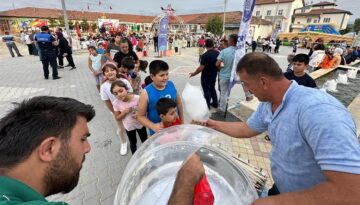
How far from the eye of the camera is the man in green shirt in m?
0.82

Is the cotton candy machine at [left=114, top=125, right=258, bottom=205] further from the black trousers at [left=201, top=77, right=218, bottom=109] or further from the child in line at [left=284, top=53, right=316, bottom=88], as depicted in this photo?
the black trousers at [left=201, top=77, right=218, bottom=109]

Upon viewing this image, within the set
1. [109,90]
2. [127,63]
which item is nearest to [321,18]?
[127,63]

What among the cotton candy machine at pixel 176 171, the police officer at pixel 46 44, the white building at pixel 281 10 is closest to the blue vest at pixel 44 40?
the police officer at pixel 46 44

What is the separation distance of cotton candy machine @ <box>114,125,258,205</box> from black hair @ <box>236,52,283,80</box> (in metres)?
0.62

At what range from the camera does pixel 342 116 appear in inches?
37.9

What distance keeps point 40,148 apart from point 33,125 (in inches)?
4.3

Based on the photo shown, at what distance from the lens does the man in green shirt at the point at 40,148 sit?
0.82 metres

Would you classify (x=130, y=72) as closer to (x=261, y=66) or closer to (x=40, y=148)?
(x=261, y=66)

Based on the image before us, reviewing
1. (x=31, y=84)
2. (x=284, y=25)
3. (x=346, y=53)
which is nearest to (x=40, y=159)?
(x=31, y=84)

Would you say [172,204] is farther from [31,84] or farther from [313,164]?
[31,84]

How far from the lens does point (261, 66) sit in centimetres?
130

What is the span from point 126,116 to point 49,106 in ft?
6.42

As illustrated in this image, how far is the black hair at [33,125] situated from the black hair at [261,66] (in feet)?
3.46

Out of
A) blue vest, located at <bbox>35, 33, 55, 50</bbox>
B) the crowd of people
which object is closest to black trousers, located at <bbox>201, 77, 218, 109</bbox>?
the crowd of people
